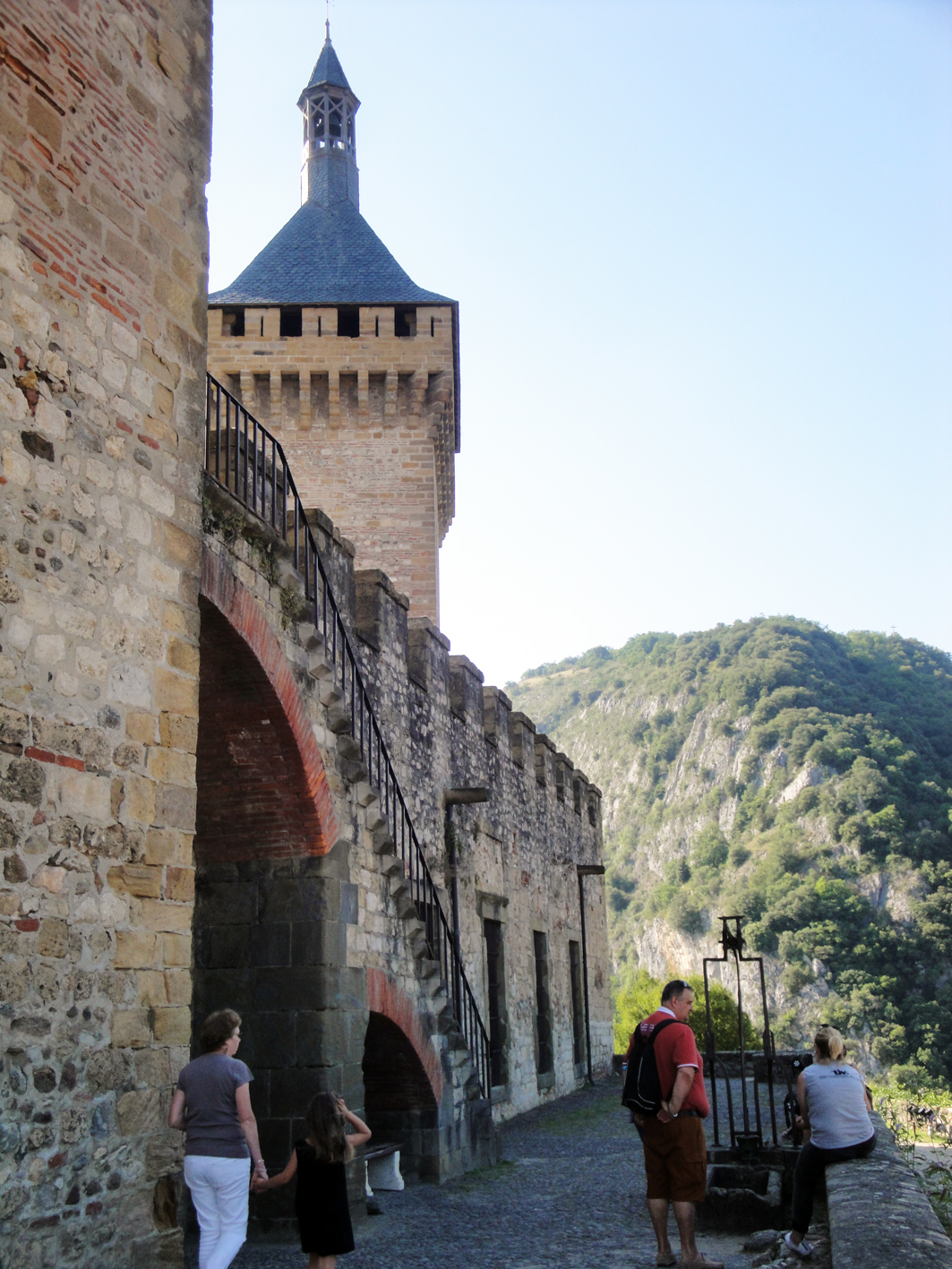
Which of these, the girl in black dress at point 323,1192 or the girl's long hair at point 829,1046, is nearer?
the girl in black dress at point 323,1192

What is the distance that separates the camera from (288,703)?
21.7 feet

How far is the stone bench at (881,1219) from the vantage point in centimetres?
376

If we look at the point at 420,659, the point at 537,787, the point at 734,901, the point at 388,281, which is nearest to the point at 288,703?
the point at 420,659

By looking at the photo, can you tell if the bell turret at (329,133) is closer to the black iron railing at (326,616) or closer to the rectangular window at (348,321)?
the rectangular window at (348,321)

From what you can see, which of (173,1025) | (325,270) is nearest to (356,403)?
(325,270)

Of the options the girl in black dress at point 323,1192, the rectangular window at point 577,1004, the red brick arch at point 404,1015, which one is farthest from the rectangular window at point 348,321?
the girl in black dress at point 323,1192

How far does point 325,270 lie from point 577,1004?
13015 mm

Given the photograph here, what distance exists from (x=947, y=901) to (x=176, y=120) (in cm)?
5916

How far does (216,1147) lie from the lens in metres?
4.31

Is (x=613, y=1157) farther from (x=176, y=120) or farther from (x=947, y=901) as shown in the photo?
(x=947, y=901)

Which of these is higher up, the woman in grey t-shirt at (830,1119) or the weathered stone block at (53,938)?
the weathered stone block at (53,938)

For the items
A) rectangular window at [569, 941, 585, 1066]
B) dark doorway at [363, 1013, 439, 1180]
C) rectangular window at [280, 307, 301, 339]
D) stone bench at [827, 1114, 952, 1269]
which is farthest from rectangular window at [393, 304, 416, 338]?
stone bench at [827, 1114, 952, 1269]

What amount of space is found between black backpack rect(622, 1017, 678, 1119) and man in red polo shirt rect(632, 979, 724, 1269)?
0.07 ft

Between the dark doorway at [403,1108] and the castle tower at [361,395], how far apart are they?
9385 mm
